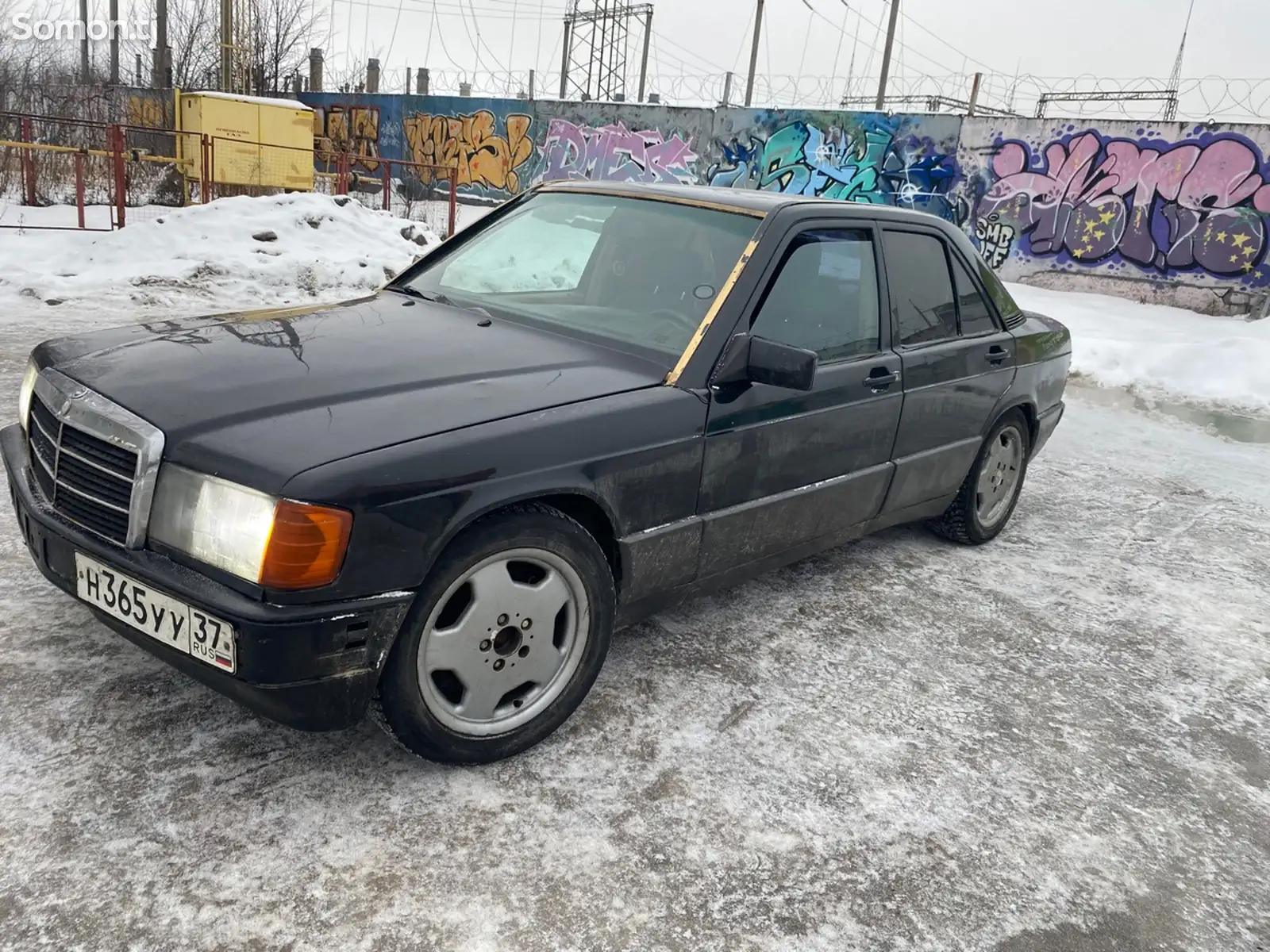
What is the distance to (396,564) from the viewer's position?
2.23 meters

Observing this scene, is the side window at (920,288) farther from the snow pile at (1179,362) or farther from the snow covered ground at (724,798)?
the snow pile at (1179,362)

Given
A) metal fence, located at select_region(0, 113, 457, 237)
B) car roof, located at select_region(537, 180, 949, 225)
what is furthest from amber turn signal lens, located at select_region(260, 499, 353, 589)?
metal fence, located at select_region(0, 113, 457, 237)

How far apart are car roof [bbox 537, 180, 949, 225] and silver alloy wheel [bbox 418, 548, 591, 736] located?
1555mm

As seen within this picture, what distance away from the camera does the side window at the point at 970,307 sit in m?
4.29

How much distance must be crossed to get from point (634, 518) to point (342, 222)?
10.3 metres

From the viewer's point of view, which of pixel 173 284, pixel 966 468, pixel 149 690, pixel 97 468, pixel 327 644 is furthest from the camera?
Answer: pixel 173 284

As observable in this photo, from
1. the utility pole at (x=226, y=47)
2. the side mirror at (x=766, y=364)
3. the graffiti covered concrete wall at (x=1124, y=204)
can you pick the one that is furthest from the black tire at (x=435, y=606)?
the utility pole at (x=226, y=47)

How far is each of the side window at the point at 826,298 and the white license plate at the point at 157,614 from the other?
1831 millimetres

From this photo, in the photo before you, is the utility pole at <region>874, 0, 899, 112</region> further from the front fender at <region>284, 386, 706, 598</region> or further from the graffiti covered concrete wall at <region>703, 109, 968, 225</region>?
the front fender at <region>284, 386, 706, 598</region>

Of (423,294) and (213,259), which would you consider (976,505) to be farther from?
(213,259)

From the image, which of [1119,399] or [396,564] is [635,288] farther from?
[1119,399]

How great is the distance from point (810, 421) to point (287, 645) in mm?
1914

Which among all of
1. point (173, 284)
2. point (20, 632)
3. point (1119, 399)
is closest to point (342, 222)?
point (173, 284)

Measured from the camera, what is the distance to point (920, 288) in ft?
13.2
